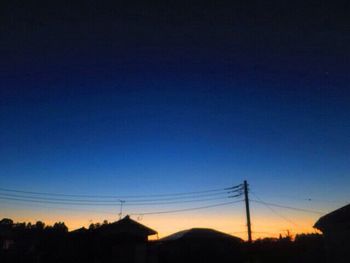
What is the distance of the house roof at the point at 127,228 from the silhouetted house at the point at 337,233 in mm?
16925

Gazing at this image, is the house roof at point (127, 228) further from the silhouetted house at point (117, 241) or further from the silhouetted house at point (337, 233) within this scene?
the silhouetted house at point (337, 233)

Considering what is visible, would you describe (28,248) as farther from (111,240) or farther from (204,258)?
(204,258)

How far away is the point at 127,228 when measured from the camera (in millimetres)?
37250

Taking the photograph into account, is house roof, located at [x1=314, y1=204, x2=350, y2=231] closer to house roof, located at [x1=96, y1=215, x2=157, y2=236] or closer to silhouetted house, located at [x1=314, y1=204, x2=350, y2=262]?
silhouetted house, located at [x1=314, y1=204, x2=350, y2=262]

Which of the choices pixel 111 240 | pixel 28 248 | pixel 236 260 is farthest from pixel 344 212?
pixel 28 248

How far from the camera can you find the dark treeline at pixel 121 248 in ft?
111

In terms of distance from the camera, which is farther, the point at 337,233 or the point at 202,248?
the point at 202,248

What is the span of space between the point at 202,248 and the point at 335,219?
1711 cm

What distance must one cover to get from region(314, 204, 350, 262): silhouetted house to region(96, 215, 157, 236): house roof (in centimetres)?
1693

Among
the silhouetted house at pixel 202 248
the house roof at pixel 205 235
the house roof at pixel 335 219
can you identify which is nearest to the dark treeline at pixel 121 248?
the silhouetted house at pixel 202 248

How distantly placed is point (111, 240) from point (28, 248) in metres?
9.41

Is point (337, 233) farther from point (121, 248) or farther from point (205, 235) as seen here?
point (121, 248)

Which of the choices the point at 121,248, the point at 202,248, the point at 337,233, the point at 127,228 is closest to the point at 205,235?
the point at 202,248

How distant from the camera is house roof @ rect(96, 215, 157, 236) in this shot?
36.3m
